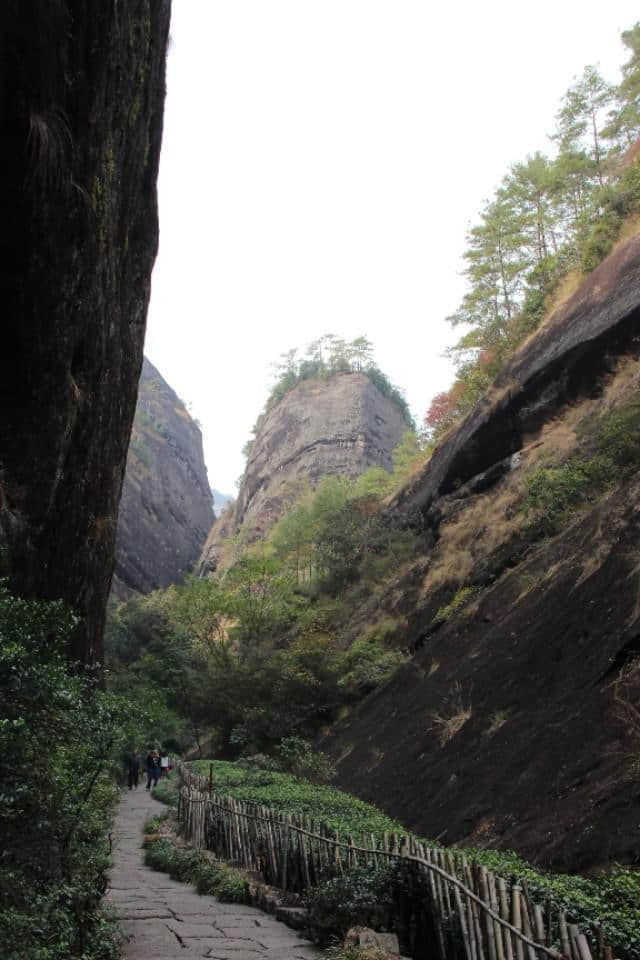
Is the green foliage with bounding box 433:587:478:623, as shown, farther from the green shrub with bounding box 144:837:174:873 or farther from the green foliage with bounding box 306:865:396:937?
the green foliage with bounding box 306:865:396:937

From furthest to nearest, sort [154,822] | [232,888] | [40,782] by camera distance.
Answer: [154,822] → [232,888] → [40,782]

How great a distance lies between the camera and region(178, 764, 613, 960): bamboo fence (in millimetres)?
4266

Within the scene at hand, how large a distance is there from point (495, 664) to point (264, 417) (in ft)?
247

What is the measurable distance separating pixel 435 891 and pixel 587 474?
11172 mm

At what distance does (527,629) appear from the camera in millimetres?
11789

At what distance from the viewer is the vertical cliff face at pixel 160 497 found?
61875 mm

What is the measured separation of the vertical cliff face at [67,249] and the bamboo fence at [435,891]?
3.50 m

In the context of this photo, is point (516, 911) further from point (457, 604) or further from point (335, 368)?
point (335, 368)

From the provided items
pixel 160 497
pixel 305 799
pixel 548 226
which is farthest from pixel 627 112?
pixel 160 497

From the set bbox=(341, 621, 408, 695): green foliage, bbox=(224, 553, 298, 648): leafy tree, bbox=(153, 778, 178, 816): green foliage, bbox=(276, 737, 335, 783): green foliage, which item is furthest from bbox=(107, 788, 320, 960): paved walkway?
bbox=(224, 553, 298, 648): leafy tree

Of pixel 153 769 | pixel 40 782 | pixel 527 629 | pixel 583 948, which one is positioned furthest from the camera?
pixel 153 769

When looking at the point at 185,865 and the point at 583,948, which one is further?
the point at 185,865

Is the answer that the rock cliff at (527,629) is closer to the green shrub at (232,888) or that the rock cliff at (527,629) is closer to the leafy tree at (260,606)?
the green shrub at (232,888)

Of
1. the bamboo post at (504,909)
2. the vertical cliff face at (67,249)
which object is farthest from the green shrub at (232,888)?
the bamboo post at (504,909)
